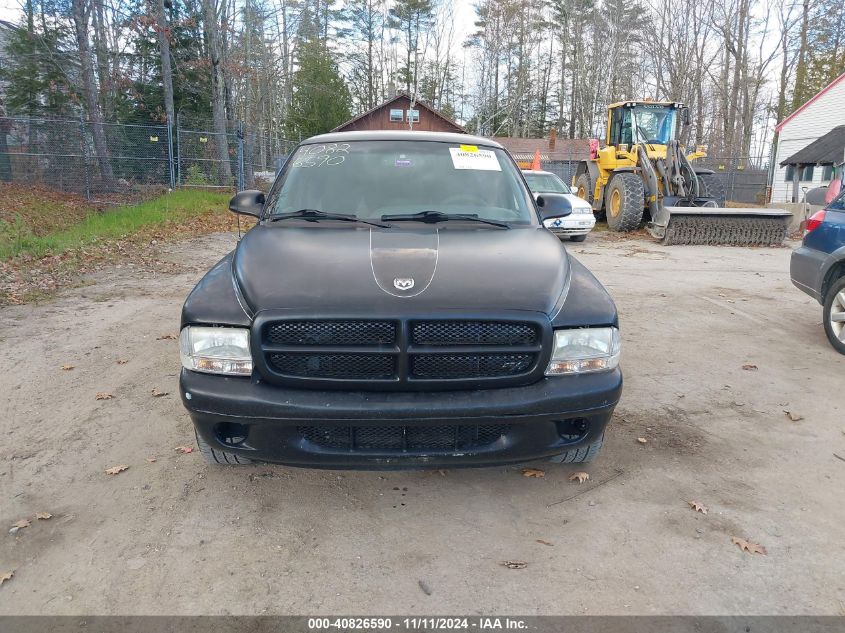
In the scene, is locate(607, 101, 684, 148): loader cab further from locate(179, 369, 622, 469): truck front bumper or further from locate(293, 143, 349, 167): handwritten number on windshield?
locate(179, 369, 622, 469): truck front bumper

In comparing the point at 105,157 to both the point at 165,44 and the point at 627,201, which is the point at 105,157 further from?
the point at 627,201

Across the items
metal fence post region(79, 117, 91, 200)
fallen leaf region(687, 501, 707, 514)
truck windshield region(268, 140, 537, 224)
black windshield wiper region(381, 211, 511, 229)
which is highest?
metal fence post region(79, 117, 91, 200)

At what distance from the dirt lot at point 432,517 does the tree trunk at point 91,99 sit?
14.2 metres

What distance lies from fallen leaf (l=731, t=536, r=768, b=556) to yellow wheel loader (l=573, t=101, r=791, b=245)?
11133mm

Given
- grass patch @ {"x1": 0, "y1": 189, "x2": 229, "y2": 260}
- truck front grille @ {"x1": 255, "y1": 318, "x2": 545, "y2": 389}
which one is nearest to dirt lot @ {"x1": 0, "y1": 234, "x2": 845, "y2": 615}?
truck front grille @ {"x1": 255, "y1": 318, "x2": 545, "y2": 389}

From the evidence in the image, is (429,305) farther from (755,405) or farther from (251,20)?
(251,20)

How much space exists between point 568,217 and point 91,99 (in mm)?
14207

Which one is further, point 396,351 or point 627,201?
point 627,201

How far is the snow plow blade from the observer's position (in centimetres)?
1273

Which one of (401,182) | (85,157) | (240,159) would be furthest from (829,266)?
(85,157)

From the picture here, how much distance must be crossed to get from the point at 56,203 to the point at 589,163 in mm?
14373

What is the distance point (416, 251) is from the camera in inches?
117

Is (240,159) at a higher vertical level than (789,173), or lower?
lower

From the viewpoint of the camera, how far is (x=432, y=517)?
111 inches
